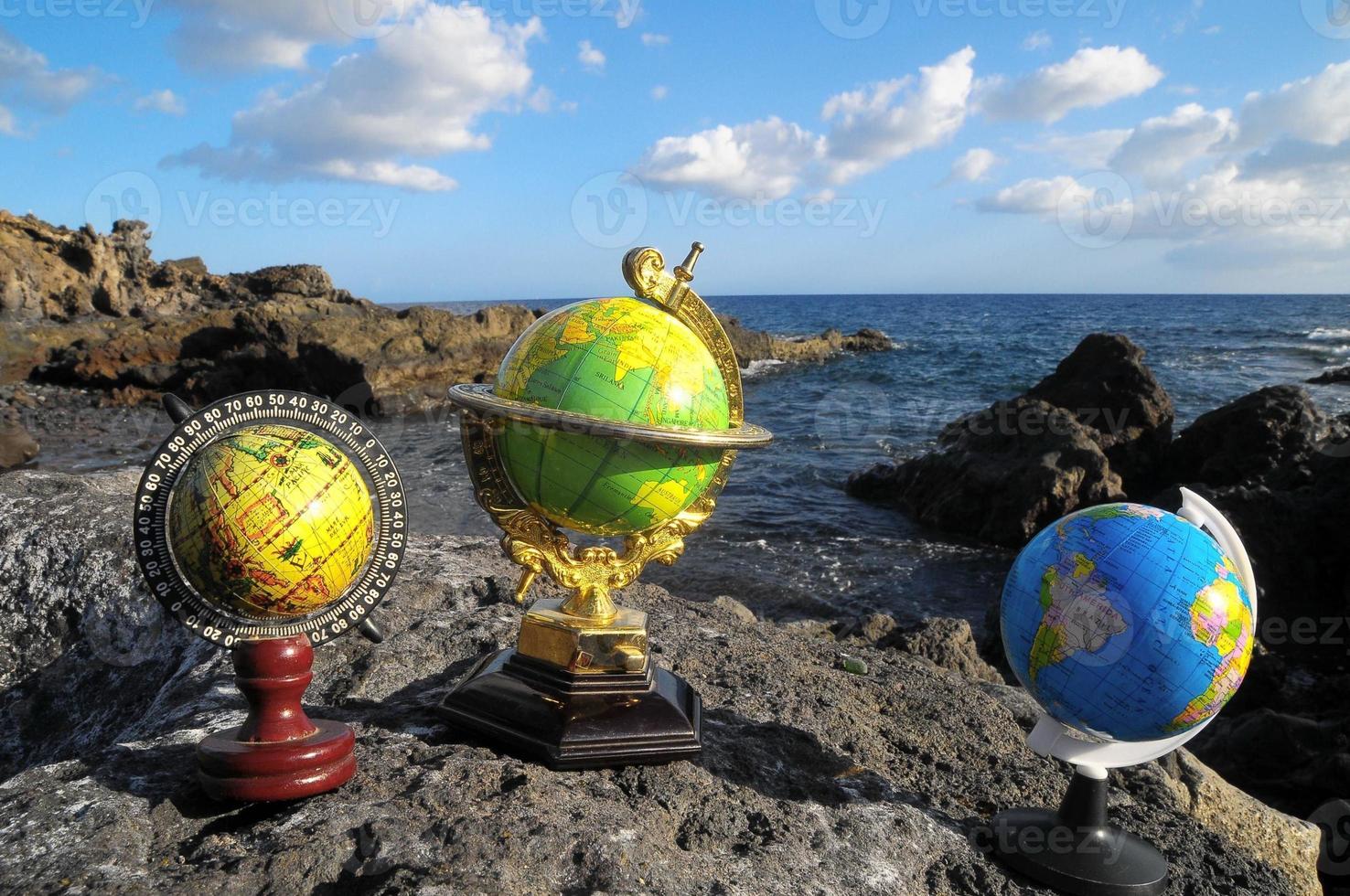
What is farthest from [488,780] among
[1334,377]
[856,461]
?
[1334,377]

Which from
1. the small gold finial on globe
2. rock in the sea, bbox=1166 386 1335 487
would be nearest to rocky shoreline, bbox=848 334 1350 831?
rock in the sea, bbox=1166 386 1335 487

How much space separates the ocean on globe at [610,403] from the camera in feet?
9.29

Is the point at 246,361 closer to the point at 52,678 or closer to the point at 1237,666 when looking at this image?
the point at 52,678

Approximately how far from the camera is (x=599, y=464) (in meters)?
2.86

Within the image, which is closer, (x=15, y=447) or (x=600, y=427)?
(x=600, y=427)

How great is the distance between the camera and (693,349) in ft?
9.95

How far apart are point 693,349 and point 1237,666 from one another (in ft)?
6.38

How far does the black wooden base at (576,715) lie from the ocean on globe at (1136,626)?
1221 mm

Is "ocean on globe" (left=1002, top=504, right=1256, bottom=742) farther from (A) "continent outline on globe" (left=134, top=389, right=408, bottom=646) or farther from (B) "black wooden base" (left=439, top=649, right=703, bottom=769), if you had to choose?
(A) "continent outline on globe" (left=134, top=389, right=408, bottom=646)

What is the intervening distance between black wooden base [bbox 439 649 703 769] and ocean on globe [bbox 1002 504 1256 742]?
4.01ft

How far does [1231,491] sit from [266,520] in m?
10.0

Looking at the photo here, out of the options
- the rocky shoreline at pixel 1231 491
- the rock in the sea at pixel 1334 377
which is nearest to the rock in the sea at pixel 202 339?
the rocky shoreline at pixel 1231 491

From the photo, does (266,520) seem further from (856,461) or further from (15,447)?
(15,447)

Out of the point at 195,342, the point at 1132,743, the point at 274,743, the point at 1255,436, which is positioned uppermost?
the point at 195,342
